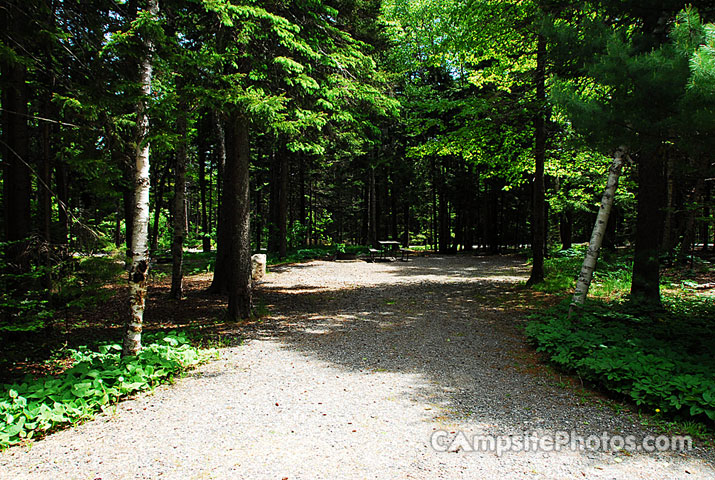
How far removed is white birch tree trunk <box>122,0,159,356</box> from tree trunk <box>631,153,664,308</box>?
7753 millimetres

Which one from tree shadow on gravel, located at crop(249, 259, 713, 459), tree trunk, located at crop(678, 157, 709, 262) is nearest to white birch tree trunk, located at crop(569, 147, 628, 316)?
tree trunk, located at crop(678, 157, 709, 262)

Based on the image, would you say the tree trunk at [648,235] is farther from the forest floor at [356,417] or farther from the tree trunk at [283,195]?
the tree trunk at [283,195]

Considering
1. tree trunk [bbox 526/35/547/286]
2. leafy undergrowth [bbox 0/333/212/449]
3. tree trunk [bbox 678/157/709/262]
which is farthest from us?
tree trunk [bbox 526/35/547/286]

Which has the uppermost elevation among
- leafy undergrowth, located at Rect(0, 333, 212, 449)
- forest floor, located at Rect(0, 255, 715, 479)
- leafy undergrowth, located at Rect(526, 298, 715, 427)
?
leafy undergrowth, located at Rect(526, 298, 715, 427)

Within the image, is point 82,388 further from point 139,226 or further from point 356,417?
point 356,417

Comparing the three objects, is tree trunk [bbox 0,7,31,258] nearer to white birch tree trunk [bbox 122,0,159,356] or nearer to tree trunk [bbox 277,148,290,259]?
white birch tree trunk [bbox 122,0,159,356]

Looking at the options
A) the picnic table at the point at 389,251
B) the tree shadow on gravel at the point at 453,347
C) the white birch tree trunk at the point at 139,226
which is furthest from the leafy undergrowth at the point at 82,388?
the picnic table at the point at 389,251

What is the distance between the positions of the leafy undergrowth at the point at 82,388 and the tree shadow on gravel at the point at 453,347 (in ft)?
6.06

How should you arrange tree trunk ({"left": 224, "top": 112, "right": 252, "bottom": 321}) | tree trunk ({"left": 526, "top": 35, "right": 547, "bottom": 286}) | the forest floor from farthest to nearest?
tree trunk ({"left": 526, "top": 35, "right": 547, "bottom": 286}) < tree trunk ({"left": 224, "top": 112, "right": 252, "bottom": 321}) < the forest floor

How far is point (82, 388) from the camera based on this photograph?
12.9ft

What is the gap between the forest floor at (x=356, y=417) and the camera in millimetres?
2910

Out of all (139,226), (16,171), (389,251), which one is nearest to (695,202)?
(139,226)

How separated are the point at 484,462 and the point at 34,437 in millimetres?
3915

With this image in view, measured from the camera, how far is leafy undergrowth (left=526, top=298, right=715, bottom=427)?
11.8 ft
